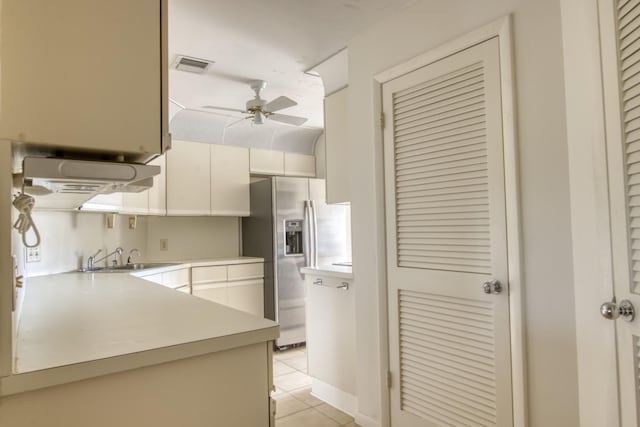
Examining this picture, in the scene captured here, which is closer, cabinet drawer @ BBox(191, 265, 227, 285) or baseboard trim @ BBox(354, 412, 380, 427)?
baseboard trim @ BBox(354, 412, 380, 427)

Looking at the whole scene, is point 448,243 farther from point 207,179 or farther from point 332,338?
point 207,179

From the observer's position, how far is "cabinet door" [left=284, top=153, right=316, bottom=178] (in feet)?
16.0

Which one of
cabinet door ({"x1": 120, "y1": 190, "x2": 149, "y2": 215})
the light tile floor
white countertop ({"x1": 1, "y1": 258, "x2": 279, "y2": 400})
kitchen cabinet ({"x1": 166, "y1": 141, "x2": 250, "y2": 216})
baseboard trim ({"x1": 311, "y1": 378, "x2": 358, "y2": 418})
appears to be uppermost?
kitchen cabinet ({"x1": 166, "y1": 141, "x2": 250, "y2": 216})

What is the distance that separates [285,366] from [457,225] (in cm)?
243

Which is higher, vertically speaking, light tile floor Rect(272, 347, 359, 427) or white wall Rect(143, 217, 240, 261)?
white wall Rect(143, 217, 240, 261)

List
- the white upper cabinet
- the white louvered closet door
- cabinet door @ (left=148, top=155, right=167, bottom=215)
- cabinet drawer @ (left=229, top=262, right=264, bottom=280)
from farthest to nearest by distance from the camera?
1. cabinet drawer @ (left=229, top=262, right=264, bottom=280)
2. cabinet door @ (left=148, top=155, right=167, bottom=215)
3. the white louvered closet door
4. the white upper cabinet

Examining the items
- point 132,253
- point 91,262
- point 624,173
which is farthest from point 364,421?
point 132,253

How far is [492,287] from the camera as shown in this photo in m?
1.62

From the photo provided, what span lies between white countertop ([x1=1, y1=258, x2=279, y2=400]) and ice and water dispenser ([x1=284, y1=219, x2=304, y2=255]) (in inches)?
95.9

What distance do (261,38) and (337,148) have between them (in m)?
0.89

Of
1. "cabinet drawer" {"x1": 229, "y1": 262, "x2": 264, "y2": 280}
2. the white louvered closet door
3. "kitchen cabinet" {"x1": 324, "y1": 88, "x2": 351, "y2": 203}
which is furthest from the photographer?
"cabinet drawer" {"x1": 229, "y1": 262, "x2": 264, "y2": 280}

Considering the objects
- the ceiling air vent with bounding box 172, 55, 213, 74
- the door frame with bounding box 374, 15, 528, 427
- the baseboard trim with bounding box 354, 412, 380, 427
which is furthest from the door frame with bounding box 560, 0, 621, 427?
the ceiling air vent with bounding box 172, 55, 213, 74

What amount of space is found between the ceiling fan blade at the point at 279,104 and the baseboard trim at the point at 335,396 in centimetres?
214

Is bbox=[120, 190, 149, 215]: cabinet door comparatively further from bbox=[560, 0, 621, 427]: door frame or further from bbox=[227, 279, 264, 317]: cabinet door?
bbox=[560, 0, 621, 427]: door frame
